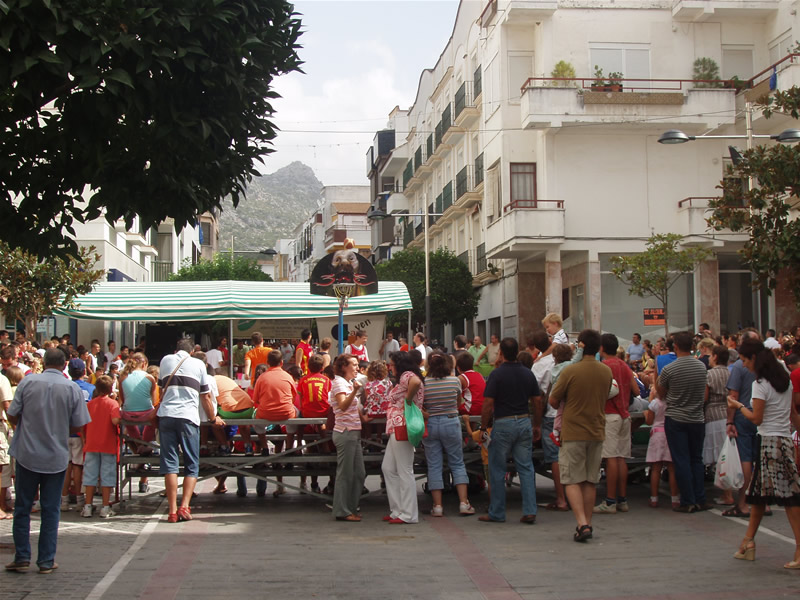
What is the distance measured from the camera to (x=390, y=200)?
61.5 metres

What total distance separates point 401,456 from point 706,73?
86.3ft

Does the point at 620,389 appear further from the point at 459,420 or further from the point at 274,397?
the point at 274,397

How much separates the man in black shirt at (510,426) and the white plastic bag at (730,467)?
6.43ft

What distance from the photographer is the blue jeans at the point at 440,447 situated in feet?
34.1

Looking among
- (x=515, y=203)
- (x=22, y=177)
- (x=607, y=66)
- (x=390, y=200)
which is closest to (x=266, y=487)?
(x=22, y=177)

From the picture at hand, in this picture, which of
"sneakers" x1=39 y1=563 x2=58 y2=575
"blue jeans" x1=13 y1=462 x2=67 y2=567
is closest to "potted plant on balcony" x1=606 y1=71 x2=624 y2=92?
"blue jeans" x1=13 y1=462 x2=67 y2=567

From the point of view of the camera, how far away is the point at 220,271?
5231cm

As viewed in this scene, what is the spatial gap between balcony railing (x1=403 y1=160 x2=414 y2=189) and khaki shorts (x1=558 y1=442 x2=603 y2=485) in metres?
48.6

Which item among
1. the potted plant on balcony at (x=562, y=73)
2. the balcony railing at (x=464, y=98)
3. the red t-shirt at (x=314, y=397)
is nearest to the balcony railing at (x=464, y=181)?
the balcony railing at (x=464, y=98)

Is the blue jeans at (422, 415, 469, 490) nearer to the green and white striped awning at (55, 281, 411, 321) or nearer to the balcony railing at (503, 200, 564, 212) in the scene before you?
the green and white striped awning at (55, 281, 411, 321)

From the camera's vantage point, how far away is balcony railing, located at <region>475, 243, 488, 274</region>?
1597 inches

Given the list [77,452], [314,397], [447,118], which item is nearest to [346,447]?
[314,397]

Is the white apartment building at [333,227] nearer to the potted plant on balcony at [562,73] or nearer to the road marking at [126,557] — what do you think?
the potted plant on balcony at [562,73]

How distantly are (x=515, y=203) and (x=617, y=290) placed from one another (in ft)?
15.7
